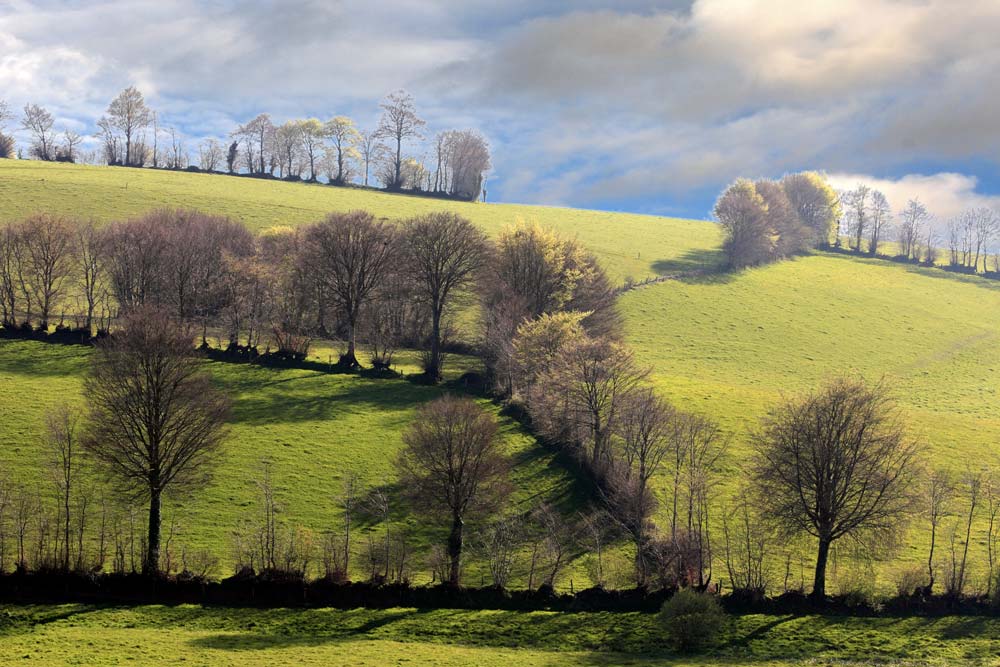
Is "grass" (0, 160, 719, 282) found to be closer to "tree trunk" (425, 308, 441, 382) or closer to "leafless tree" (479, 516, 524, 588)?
"tree trunk" (425, 308, 441, 382)

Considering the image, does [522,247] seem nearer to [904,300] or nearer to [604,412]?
[604,412]

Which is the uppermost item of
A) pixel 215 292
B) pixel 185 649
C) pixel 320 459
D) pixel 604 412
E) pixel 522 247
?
pixel 522 247

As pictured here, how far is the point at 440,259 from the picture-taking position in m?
85.5

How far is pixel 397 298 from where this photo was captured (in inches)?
3388

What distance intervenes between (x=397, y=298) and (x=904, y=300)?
97.8 meters

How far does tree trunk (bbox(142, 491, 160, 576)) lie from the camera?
1682 inches

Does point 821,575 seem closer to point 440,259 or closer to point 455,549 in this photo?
point 455,549

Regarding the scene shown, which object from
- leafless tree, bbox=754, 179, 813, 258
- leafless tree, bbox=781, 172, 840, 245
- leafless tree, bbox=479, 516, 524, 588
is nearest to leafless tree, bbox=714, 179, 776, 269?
leafless tree, bbox=754, 179, 813, 258

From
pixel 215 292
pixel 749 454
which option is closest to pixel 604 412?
pixel 749 454

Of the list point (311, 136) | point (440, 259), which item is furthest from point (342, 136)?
point (440, 259)

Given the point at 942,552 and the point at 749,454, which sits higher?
the point at 749,454

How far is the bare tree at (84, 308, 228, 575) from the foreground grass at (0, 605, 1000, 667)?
27.8 feet

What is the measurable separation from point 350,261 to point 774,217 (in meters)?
104

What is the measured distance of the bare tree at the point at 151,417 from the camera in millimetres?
46781
